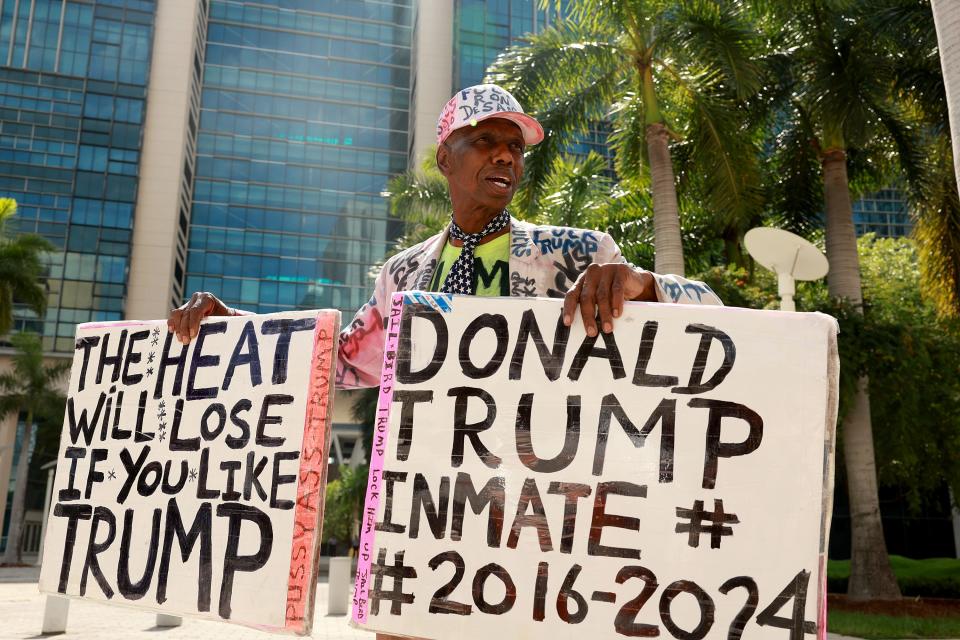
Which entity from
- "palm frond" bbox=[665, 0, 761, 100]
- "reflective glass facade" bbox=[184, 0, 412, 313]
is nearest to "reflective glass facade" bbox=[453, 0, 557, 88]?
"reflective glass facade" bbox=[184, 0, 412, 313]

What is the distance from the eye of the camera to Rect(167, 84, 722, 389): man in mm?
2527

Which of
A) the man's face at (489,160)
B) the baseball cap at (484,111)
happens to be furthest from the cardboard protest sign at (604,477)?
the baseball cap at (484,111)

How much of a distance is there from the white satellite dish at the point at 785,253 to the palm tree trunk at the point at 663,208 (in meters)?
3.71

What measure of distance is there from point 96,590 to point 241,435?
2.22 ft

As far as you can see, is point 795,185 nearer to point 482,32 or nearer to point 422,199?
point 422,199

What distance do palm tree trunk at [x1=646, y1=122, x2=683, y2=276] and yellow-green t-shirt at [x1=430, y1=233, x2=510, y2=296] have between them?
10.7m

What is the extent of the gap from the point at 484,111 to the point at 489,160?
0.48ft

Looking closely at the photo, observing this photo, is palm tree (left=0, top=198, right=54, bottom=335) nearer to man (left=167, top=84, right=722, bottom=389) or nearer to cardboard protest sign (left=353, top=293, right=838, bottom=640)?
man (left=167, top=84, right=722, bottom=389)

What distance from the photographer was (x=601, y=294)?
2133 mm

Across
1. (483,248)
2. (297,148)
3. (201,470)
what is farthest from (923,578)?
(297,148)

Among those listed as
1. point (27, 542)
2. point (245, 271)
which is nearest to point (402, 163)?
point (245, 271)

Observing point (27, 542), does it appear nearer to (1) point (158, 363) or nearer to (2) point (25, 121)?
(2) point (25, 121)

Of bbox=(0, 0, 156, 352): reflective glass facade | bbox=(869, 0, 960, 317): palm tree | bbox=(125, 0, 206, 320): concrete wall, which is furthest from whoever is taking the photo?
bbox=(125, 0, 206, 320): concrete wall

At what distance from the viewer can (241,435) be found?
8.28 feet
